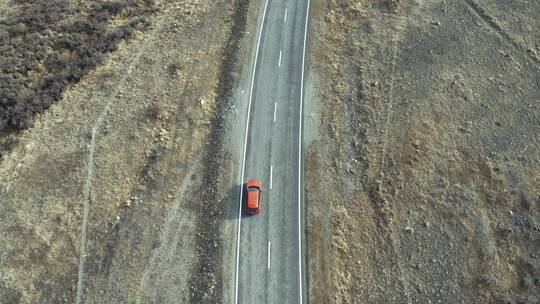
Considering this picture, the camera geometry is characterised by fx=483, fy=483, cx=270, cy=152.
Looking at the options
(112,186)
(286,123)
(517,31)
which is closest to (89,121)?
(112,186)

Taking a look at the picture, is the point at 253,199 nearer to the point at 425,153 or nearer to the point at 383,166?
the point at 383,166

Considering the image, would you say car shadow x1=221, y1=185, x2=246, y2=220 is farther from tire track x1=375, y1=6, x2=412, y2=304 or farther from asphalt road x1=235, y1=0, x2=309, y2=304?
tire track x1=375, y1=6, x2=412, y2=304

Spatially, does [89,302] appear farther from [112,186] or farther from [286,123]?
[286,123]

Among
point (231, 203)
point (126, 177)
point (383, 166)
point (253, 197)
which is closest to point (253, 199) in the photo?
point (253, 197)

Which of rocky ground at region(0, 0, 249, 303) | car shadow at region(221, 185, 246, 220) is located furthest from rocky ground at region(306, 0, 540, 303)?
rocky ground at region(0, 0, 249, 303)

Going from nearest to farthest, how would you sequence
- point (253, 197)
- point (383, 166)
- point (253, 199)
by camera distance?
1. point (253, 199)
2. point (253, 197)
3. point (383, 166)

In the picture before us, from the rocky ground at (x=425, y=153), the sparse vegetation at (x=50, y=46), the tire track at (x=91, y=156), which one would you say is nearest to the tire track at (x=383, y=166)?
the rocky ground at (x=425, y=153)
